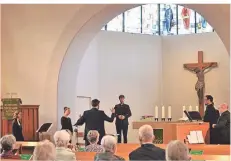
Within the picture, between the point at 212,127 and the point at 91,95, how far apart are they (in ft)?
20.0

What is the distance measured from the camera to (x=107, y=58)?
52.9 feet

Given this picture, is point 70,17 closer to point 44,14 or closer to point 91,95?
point 44,14

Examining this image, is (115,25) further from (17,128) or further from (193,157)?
(193,157)

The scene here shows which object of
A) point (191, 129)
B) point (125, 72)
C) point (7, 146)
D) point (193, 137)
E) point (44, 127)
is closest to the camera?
point (7, 146)

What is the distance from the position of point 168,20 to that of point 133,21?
3.67ft

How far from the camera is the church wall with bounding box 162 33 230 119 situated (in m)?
15.9

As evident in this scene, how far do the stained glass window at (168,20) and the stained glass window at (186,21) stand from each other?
0.19 m

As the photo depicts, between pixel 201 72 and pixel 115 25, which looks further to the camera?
pixel 115 25

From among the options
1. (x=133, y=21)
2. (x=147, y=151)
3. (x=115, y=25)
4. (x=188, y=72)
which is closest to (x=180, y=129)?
(x=147, y=151)

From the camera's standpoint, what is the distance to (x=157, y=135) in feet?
33.8

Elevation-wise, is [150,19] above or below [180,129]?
above

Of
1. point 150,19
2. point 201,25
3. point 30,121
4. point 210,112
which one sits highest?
point 150,19

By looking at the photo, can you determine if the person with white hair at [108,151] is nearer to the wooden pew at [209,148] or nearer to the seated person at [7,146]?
the seated person at [7,146]

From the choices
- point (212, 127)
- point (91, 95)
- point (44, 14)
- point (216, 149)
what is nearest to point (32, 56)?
point (44, 14)
